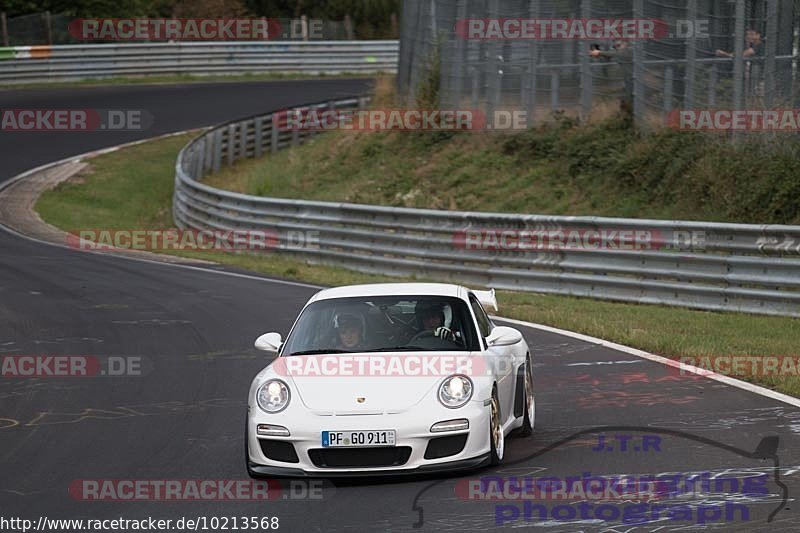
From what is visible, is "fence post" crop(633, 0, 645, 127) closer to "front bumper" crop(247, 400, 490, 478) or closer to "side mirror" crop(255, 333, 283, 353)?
"side mirror" crop(255, 333, 283, 353)

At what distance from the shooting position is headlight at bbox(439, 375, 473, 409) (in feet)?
27.2

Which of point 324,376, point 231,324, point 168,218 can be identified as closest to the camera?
point 324,376

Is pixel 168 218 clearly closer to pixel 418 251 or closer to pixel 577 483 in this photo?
pixel 418 251

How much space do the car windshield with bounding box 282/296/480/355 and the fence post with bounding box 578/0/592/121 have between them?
1727 centimetres

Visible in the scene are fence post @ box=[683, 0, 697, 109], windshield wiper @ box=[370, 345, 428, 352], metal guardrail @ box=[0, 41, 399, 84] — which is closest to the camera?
windshield wiper @ box=[370, 345, 428, 352]

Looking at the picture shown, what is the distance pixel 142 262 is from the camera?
24422mm

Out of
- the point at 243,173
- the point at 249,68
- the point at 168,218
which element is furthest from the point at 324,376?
the point at 249,68

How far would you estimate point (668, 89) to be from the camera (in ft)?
77.3

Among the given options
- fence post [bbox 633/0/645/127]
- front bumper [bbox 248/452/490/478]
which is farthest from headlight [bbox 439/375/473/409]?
fence post [bbox 633/0/645/127]

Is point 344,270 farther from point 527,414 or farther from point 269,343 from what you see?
point 269,343

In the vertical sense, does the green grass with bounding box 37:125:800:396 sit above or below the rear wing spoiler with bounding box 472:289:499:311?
below

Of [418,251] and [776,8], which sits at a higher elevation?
[776,8]

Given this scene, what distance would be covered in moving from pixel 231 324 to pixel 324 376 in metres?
7.80

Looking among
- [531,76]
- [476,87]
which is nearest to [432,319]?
[531,76]
